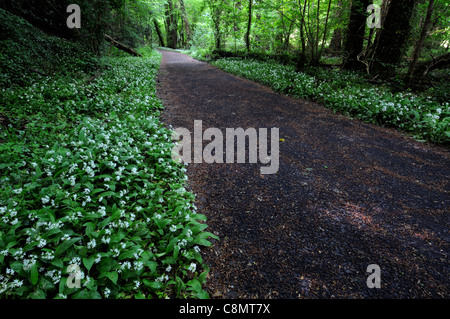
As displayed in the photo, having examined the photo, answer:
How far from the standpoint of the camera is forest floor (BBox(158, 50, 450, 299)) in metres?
2.07

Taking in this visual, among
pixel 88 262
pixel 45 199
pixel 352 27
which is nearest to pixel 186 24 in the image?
pixel 352 27

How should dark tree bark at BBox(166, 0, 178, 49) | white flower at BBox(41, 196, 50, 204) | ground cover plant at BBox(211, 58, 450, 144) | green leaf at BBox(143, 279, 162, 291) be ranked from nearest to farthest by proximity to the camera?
green leaf at BBox(143, 279, 162, 291)
white flower at BBox(41, 196, 50, 204)
ground cover plant at BBox(211, 58, 450, 144)
dark tree bark at BBox(166, 0, 178, 49)

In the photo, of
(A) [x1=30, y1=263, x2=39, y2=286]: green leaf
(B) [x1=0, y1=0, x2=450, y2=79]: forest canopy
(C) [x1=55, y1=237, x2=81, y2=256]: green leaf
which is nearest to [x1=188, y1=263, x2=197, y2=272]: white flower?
(C) [x1=55, y1=237, x2=81, y2=256]: green leaf

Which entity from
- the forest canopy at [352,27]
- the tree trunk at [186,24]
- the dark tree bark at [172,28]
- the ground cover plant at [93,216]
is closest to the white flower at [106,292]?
the ground cover plant at [93,216]

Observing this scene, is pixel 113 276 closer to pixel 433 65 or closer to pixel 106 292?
pixel 106 292

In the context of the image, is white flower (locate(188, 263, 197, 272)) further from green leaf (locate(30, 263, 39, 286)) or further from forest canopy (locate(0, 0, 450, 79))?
forest canopy (locate(0, 0, 450, 79))

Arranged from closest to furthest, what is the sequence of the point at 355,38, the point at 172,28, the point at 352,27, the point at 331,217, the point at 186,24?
the point at 331,217 < the point at 355,38 < the point at 352,27 < the point at 186,24 < the point at 172,28

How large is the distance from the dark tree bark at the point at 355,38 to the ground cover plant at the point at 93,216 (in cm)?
1038

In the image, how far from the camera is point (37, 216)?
84.6 inches

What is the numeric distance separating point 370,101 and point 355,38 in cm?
595

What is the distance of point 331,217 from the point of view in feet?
9.17

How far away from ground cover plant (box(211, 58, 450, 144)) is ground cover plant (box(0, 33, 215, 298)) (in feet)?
17.8
